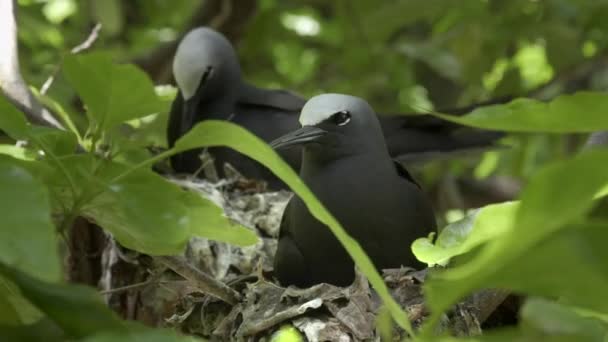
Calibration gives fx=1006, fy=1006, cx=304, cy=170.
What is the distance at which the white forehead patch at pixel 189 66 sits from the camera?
288 cm

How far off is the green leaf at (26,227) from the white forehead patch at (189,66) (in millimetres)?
2025

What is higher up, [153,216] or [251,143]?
[251,143]

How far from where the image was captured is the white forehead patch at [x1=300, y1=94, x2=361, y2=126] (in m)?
1.89

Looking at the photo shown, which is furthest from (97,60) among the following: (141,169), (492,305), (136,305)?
(136,305)

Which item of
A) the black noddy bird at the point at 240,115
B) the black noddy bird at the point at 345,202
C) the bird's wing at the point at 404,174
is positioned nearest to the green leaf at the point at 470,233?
the black noddy bird at the point at 345,202

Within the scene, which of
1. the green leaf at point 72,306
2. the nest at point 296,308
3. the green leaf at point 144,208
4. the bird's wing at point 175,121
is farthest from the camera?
the bird's wing at point 175,121

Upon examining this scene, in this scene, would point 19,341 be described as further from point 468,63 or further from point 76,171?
point 468,63

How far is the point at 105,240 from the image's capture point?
2191 millimetres

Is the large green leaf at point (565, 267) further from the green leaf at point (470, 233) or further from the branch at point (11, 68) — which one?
the branch at point (11, 68)

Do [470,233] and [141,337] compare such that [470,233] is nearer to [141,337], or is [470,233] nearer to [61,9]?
[141,337]

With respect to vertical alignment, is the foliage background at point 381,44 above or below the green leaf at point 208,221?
below

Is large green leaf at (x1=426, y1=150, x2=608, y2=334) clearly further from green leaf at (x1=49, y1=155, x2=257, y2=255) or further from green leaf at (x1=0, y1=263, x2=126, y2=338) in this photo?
green leaf at (x1=49, y1=155, x2=257, y2=255)

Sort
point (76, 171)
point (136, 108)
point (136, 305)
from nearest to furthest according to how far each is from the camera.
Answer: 1. point (76, 171)
2. point (136, 108)
3. point (136, 305)

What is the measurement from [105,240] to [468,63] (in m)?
1.81
